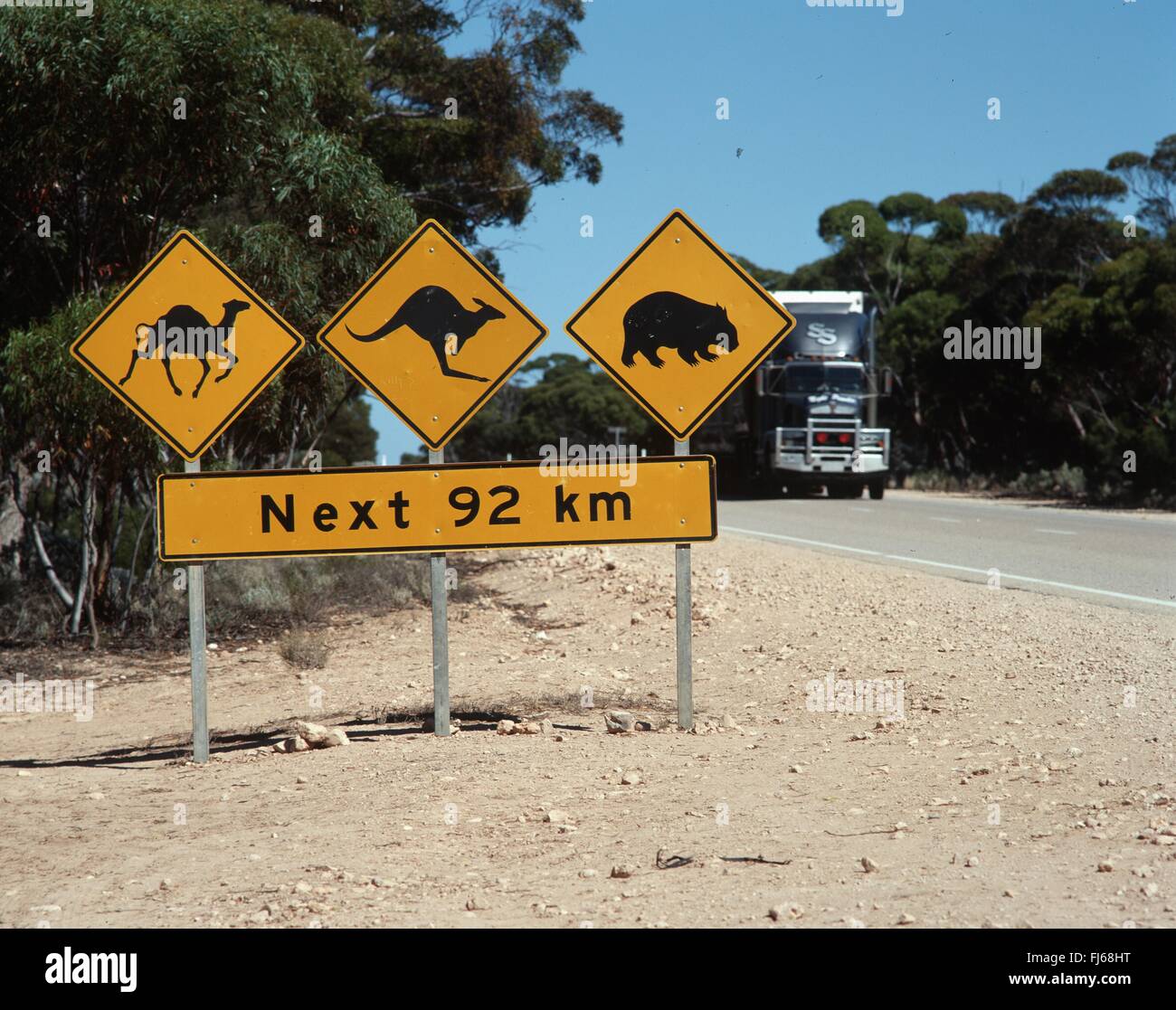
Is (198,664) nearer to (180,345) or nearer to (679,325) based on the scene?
(180,345)

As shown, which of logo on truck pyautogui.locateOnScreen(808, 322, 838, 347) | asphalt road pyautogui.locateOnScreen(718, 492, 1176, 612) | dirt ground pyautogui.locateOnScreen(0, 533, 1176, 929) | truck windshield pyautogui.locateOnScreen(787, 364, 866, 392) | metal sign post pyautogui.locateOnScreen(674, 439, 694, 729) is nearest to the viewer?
dirt ground pyautogui.locateOnScreen(0, 533, 1176, 929)

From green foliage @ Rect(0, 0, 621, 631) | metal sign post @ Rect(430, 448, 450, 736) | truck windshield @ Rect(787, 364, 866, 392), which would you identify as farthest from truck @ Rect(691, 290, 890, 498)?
metal sign post @ Rect(430, 448, 450, 736)

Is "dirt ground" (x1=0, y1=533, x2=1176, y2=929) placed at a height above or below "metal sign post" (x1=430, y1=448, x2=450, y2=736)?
below

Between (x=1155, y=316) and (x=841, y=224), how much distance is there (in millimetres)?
29747

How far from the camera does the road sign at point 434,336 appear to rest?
7.59 meters

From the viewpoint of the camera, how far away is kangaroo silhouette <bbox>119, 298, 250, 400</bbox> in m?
7.47

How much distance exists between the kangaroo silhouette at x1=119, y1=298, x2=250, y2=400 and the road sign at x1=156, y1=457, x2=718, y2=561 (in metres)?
0.63

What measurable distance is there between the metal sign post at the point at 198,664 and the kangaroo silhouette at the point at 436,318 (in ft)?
4.64

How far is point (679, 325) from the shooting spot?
752cm

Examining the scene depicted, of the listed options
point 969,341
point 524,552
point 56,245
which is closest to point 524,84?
point 524,552

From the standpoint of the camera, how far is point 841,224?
58438 mm

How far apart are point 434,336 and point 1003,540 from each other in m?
12.8

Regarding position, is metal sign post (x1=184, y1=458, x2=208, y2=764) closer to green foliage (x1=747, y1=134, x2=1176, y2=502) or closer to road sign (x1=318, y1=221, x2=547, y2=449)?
road sign (x1=318, y1=221, x2=547, y2=449)

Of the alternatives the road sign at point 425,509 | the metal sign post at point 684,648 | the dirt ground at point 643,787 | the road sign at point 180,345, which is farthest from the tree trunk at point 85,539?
the metal sign post at point 684,648
